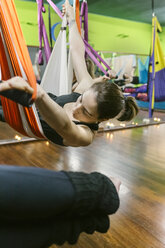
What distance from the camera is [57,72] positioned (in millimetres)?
1696

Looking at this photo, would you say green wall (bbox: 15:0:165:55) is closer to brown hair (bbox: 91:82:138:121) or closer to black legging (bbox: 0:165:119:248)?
brown hair (bbox: 91:82:138:121)

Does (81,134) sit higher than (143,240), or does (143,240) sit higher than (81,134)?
(81,134)

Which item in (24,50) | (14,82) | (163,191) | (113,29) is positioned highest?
(113,29)

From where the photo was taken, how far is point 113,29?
612 centimetres

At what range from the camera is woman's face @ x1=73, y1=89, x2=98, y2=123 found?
34.9 inches

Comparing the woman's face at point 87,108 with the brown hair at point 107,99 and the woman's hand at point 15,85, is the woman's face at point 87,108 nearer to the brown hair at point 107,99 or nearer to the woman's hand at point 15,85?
the brown hair at point 107,99

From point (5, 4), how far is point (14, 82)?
0.45 metres

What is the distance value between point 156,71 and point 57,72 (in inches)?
104

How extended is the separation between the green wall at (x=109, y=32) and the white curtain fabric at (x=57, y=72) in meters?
3.54

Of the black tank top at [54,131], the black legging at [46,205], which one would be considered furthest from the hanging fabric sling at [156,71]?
the black legging at [46,205]

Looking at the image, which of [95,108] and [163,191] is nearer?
[95,108]

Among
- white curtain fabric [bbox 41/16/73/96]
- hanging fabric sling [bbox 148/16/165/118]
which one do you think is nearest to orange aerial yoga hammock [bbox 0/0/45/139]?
white curtain fabric [bbox 41/16/73/96]

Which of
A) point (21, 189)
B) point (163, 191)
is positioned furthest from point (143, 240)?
point (21, 189)

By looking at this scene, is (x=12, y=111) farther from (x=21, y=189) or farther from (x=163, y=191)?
(x=163, y=191)
